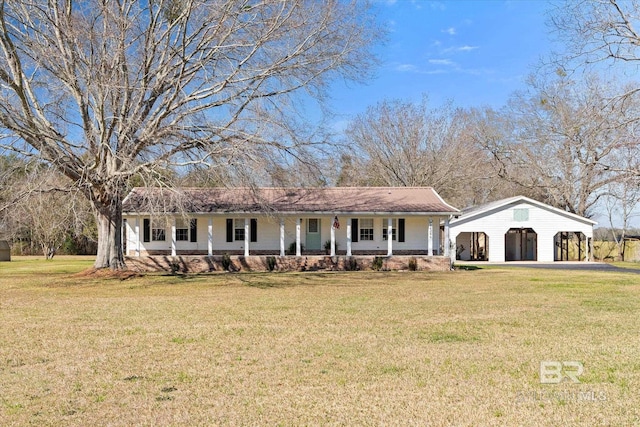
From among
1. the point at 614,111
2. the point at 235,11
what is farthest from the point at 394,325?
the point at 235,11

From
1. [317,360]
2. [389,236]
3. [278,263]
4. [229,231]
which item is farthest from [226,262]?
[317,360]

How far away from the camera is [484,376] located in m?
→ 5.97

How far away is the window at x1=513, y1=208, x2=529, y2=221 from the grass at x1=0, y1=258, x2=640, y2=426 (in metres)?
18.1

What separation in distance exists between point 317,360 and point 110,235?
16455 mm

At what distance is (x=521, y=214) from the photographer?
31203 millimetres

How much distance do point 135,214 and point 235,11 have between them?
1224 cm

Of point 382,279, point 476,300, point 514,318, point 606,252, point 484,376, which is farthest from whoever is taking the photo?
point 606,252

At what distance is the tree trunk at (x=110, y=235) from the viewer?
20323 mm

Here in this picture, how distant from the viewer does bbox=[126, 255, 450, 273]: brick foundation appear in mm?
24516

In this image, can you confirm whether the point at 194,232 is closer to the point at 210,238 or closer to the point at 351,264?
the point at 210,238

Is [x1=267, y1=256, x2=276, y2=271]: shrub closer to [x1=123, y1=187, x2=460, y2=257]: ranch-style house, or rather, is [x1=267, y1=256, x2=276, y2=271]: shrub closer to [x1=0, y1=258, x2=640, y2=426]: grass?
[x1=123, y1=187, x2=460, y2=257]: ranch-style house

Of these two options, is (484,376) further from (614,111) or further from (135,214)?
(135,214)

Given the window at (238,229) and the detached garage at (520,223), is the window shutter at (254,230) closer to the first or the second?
the window at (238,229)

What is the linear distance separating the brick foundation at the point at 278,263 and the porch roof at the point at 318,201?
7.26 feet
